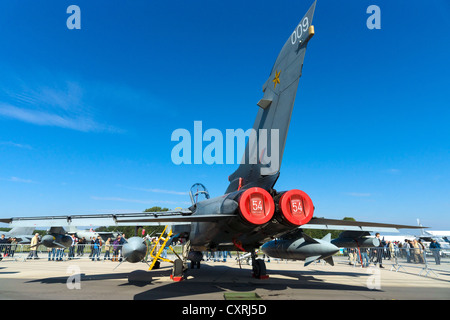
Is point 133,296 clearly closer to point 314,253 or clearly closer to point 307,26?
point 314,253

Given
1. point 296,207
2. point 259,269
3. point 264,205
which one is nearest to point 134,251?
point 264,205

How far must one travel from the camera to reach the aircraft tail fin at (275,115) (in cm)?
544

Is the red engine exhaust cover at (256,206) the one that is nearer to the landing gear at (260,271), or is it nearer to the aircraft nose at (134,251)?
the aircraft nose at (134,251)

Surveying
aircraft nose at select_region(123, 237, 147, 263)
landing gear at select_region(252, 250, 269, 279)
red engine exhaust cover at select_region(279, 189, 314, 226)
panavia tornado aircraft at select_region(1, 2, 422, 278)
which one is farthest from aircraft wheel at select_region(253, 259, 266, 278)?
red engine exhaust cover at select_region(279, 189, 314, 226)

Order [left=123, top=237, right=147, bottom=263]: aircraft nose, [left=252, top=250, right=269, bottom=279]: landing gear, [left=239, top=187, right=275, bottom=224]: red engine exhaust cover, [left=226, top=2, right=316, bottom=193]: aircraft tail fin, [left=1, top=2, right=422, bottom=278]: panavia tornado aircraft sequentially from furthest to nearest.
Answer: [left=252, top=250, right=269, bottom=279]: landing gear
[left=123, top=237, right=147, bottom=263]: aircraft nose
[left=226, top=2, right=316, bottom=193]: aircraft tail fin
[left=1, top=2, right=422, bottom=278]: panavia tornado aircraft
[left=239, top=187, right=275, bottom=224]: red engine exhaust cover

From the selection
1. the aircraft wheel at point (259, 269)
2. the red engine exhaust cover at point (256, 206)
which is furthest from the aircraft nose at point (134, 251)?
the aircraft wheel at point (259, 269)

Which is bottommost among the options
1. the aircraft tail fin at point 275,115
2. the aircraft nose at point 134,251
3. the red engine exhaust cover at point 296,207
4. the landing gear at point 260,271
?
the landing gear at point 260,271

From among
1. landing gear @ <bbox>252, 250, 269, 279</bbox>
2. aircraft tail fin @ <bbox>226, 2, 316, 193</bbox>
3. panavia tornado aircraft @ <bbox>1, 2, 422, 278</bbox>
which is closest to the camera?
panavia tornado aircraft @ <bbox>1, 2, 422, 278</bbox>

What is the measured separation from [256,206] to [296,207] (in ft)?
2.63

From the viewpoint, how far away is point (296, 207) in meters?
4.95

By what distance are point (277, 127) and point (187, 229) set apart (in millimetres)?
5139

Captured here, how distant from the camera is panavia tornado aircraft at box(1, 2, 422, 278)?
194 inches

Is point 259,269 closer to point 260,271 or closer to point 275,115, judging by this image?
point 260,271

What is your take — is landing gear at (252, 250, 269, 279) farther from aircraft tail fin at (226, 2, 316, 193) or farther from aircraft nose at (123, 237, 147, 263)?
aircraft nose at (123, 237, 147, 263)
